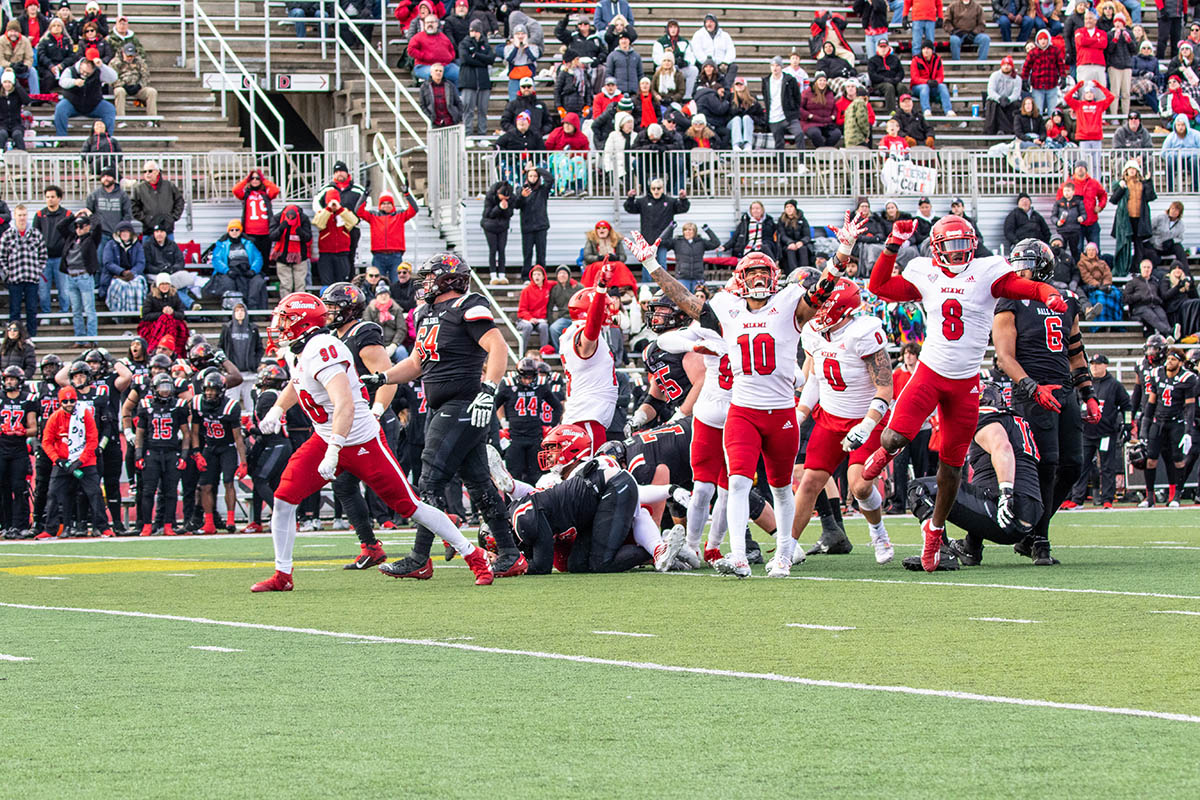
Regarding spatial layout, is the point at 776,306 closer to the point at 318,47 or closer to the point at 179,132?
the point at 179,132

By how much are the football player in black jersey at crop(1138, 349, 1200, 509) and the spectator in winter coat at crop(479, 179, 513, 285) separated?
27.8 feet

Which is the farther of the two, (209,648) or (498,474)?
(498,474)

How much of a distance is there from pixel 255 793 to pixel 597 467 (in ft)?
22.2

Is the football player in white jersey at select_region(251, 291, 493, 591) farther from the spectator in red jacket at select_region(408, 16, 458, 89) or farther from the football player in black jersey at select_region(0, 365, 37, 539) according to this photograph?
the spectator in red jacket at select_region(408, 16, 458, 89)

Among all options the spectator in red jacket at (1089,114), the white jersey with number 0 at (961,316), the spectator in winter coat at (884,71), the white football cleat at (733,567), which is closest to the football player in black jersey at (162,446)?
the white football cleat at (733,567)

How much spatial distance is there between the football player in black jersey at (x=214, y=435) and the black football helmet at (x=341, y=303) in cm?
906

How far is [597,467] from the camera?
37.5 feet

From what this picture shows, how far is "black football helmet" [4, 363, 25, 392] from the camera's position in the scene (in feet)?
62.8

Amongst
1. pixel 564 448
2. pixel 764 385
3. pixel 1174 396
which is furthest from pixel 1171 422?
pixel 764 385

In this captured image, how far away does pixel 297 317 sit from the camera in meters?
10.6

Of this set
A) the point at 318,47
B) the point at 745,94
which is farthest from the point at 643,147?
the point at 318,47

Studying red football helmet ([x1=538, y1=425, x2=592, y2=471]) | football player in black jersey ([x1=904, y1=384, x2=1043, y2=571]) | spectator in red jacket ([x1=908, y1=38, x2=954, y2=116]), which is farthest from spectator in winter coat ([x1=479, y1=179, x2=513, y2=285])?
football player in black jersey ([x1=904, y1=384, x2=1043, y2=571])

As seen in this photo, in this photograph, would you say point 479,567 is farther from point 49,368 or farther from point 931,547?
point 49,368

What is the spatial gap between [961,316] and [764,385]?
1.21 meters
